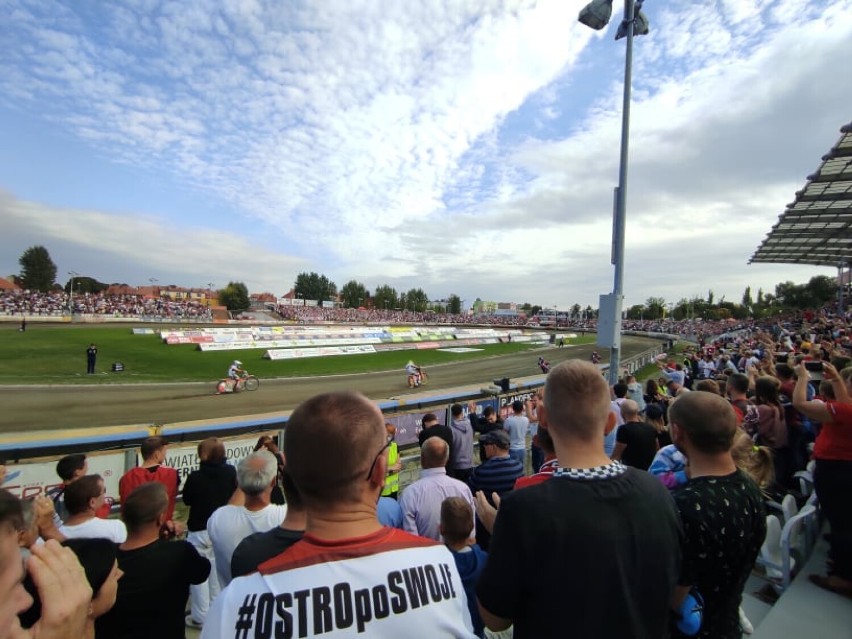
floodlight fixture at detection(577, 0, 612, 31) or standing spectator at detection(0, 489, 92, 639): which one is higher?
floodlight fixture at detection(577, 0, 612, 31)

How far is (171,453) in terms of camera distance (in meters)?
8.62

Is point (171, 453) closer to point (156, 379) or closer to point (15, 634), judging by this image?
point (15, 634)

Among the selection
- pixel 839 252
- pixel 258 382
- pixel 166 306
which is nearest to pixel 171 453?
pixel 258 382

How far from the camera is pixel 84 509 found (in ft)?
10.8

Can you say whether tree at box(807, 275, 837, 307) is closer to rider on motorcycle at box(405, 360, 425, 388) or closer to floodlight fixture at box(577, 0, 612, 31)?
rider on motorcycle at box(405, 360, 425, 388)

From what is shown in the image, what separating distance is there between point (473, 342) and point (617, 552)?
54182mm

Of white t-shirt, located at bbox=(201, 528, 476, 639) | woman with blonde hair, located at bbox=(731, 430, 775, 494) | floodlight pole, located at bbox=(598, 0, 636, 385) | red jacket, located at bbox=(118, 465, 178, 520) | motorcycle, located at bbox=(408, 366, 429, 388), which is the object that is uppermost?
floodlight pole, located at bbox=(598, 0, 636, 385)

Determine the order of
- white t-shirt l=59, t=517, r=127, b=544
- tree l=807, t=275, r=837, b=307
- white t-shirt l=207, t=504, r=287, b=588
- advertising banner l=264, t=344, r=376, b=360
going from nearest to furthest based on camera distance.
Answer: white t-shirt l=59, t=517, r=127, b=544 → white t-shirt l=207, t=504, r=287, b=588 → advertising banner l=264, t=344, r=376, b=360 → tree l=807, t=275, r=837, b=307

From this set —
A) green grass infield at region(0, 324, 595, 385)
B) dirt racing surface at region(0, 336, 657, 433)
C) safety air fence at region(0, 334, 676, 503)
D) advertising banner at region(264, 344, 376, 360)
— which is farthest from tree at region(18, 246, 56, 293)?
safety air fence at region(0, 334, 676, 503)

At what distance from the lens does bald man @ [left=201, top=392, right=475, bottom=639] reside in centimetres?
125

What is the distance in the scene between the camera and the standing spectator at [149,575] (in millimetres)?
2598

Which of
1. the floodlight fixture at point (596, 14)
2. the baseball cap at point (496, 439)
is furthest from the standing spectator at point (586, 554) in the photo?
the floodlight fixture at point (596, 14)

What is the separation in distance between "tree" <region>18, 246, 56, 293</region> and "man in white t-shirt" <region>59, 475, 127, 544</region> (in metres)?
134

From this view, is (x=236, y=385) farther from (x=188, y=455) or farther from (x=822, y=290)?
(x=822, y=290)
